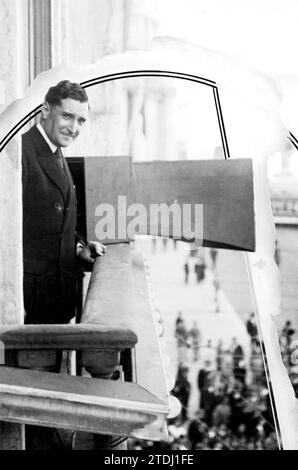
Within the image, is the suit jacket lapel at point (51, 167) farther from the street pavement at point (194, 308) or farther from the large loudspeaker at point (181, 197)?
the street pavement at point (194, 308)

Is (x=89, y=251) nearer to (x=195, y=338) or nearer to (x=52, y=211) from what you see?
(x=52, y=211)

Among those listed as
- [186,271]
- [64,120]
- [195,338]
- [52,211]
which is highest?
[64,120]

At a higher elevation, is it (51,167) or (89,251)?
(51,167)

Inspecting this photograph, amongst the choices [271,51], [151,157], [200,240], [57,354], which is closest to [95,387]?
[57,354]

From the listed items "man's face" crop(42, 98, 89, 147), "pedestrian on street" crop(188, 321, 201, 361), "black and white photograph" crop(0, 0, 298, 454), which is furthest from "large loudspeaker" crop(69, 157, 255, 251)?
"pedestrian on street" crop(188, 321, 201, 361)

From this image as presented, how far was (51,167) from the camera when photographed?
2.38 meters

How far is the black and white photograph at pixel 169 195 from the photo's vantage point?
2334 mm

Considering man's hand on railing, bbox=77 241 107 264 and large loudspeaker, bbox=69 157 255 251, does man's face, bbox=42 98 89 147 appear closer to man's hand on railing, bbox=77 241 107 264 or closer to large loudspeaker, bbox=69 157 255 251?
large loudspeaker, bbox=69 157 255 251

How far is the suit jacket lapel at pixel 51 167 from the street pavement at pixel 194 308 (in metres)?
0.26

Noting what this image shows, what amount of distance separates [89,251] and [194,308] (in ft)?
1.09

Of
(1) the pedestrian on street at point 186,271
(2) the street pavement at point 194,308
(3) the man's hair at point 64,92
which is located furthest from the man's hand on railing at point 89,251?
(3) the man's hair at point 64,92

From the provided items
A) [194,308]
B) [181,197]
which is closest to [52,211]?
[181,197]

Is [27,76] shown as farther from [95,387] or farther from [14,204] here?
[95,387]

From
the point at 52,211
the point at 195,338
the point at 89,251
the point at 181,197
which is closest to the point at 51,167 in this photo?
the point at 52,211
